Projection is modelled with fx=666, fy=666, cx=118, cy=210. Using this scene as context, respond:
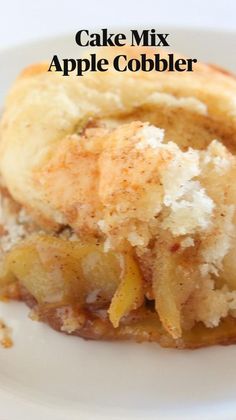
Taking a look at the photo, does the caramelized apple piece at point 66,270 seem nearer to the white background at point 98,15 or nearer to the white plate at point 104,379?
the white plate at point 104,379

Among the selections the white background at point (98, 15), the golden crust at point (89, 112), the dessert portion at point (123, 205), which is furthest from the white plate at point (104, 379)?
the white background at point (98, 15)

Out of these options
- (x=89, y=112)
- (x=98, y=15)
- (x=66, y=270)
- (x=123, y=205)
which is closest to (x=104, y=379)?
(x=66, y=270)

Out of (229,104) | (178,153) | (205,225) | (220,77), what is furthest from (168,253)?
(220,77)

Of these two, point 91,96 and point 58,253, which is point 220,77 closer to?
point 91,96

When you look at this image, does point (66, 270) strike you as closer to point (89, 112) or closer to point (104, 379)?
point (104, 379)

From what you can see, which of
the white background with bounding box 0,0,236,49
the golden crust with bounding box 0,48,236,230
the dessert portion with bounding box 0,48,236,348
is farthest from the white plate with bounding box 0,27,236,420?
the white background with bounding box 0,0,236,49

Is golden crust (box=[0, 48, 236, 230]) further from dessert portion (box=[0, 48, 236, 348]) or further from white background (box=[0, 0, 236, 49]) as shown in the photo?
white background (box=[0, 0, 236, 49])

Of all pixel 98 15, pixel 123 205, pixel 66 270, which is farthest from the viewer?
pixel 98 15
